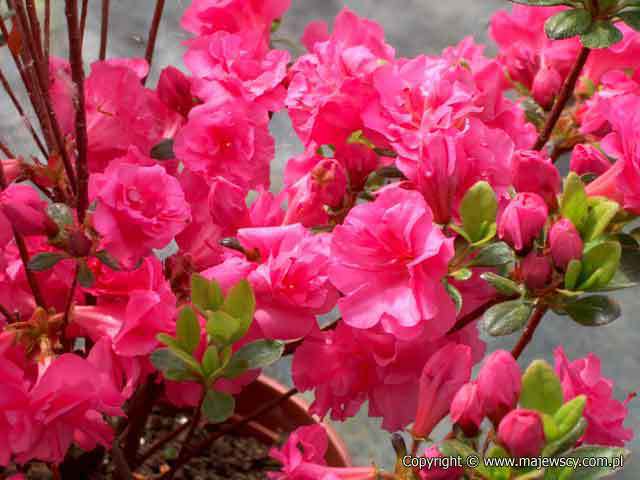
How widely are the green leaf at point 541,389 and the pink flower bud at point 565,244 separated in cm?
10

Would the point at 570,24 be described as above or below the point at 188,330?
above

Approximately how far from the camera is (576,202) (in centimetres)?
73

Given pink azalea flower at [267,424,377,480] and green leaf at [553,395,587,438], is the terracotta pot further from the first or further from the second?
green leaf at [553,395,587,438]

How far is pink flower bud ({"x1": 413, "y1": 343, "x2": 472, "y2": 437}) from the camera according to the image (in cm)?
71

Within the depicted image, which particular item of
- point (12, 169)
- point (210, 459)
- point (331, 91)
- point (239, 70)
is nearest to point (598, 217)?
point (331, 91)

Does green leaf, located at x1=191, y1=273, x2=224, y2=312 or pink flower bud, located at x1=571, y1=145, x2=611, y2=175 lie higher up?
pink flower bud, located at x1=571, y1=145, x2=611, y2=175

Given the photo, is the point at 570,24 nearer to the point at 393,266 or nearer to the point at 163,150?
the point at 393,266

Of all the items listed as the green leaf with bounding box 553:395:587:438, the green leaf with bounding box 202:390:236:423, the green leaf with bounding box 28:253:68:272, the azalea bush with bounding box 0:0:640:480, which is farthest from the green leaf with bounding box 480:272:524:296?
the green leaf with bounding box 28:253:68:272

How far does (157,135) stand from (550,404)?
494mm

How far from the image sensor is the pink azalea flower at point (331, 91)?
2.70 ft

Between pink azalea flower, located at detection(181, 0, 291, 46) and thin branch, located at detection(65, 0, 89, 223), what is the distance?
9.2 inches

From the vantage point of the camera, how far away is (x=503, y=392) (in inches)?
24.8

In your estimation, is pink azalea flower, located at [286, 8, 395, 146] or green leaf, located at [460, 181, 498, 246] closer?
green leaf, located at [460, 181, 498, 246]

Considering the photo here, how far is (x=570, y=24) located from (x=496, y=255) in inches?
8.9
